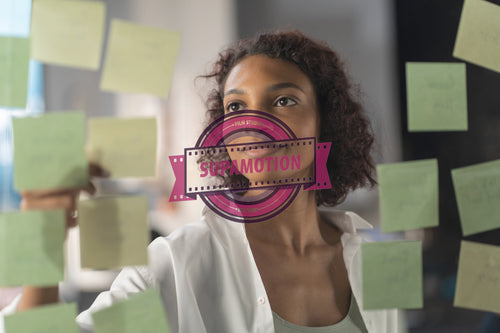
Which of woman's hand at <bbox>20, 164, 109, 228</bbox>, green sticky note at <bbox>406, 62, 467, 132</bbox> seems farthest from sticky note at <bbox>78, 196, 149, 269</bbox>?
green sticky note at <bbox>406, 62, 467, 132</bbox>

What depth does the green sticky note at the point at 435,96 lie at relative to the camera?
0.75 m

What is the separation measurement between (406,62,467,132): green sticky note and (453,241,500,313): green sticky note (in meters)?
0.21

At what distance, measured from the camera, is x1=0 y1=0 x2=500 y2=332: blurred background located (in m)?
0.63

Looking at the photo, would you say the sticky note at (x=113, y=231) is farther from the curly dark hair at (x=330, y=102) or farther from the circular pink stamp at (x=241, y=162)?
the curly dark hair at (x=330, y=102)

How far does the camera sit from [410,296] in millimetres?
771

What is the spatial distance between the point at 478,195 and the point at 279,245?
1.15 feet

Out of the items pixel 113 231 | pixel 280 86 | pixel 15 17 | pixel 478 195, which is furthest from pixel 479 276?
pixel 15 17

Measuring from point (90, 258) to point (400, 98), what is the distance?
55 centimetres

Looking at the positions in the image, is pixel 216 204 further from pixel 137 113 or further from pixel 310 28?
pixel 310 28

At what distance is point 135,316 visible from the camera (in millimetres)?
634

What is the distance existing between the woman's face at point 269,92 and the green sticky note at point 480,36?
30 centimetres

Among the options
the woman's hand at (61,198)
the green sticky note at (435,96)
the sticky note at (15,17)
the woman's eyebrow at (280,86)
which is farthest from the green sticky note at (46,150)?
the green sticky note at (435,96)

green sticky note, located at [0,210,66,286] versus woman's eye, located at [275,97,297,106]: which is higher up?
woman's eye, located at [275,97,297,106]

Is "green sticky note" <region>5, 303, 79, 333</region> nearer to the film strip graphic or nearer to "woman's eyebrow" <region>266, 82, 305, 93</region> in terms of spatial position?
the film strip graphic
